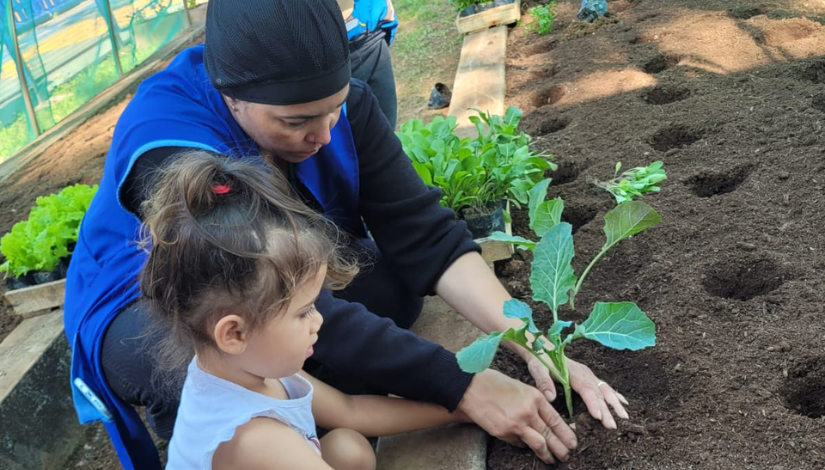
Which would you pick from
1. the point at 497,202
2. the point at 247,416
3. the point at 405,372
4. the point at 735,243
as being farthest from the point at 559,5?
the point at 247,416

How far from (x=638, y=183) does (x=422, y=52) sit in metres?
3.89

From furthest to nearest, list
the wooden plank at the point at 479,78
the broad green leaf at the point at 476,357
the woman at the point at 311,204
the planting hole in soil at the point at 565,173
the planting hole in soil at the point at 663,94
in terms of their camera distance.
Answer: the wooden plank at the point at 479,78 < the planting hole in soil at the point at 663,94 < the planting hole in soil at the point at 565,173 < the woman at the point at 311,204 < the broad green leaf at the point at 476,357

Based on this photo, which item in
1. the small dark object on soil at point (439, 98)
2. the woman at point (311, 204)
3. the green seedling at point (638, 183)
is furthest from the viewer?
the small dark object on soil at point (439, 98)

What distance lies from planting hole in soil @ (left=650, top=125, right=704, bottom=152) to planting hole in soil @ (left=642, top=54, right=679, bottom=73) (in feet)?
3.21

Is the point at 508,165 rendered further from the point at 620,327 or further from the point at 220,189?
the point at 220,189

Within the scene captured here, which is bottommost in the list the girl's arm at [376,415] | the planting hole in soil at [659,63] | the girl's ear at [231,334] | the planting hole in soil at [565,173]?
the planting hole in soil at [565,173]

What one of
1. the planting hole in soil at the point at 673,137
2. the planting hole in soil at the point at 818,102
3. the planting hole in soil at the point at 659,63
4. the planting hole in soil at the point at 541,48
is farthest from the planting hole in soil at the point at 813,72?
the planting hole in soil at the point at 541,48

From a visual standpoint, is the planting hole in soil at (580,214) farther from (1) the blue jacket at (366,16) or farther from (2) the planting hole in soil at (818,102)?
(1) the blue jacket at (366,16)

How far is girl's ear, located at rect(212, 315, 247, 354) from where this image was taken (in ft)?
4.15

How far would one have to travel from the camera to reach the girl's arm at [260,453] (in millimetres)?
1345

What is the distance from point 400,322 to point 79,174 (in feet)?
10.6

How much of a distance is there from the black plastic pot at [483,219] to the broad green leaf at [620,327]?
Answer: 1058 mm

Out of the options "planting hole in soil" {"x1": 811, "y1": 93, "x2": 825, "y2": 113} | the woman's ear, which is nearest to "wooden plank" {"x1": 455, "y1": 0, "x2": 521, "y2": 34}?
"planting hole in soil" {"x1": 811, "y1": 93, "x2": 825, "y2": 113}

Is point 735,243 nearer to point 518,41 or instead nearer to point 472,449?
point 472,449
